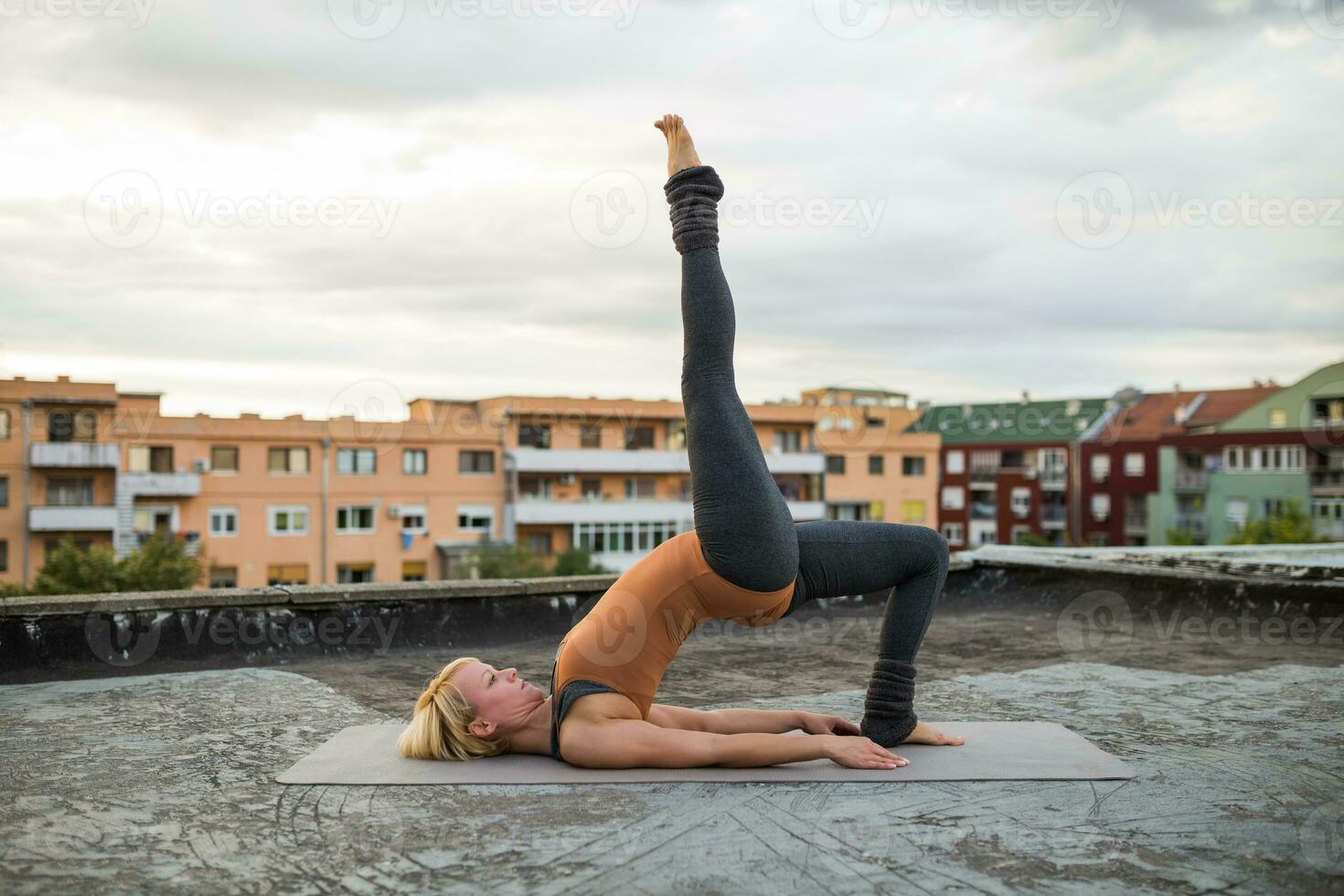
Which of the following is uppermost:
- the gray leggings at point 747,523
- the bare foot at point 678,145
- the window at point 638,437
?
the window at point 638,437

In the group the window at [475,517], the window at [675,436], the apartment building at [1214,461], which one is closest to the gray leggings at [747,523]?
the window at [475,517]

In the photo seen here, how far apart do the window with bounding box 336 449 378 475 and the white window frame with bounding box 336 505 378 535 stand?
1.19 m

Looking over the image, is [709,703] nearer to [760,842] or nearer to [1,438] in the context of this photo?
[760,842]

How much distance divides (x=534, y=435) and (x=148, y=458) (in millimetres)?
13919

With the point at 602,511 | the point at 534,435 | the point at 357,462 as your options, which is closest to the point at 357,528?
the point at 357,462

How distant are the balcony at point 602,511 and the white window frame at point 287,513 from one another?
7687 mm

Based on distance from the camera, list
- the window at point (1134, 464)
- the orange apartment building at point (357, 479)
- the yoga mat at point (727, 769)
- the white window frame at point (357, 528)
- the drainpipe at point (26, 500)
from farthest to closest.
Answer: the window at point (1134, 464) → the white window frame at point (357, 528) → the orange apartment building at point (357, 479) → the drainpipe at point (26, 500) → the yoga mat at point (727, 769)

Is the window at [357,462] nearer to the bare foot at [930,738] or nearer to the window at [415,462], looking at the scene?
the window at [415,462]

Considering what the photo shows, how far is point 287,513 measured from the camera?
3909cm

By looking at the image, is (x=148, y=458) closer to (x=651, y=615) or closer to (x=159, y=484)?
(x=159, y=484)

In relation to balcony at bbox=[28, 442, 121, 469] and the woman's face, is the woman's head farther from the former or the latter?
balcony at bbox=[28, 442, 121, 469]

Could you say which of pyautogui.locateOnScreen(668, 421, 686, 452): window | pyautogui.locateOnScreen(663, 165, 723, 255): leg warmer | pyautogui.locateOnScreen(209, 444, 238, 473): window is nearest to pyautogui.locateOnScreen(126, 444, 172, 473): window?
pyautogui.locateOnScreen(209, 444, 238, 473): window

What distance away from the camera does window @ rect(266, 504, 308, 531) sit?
→ 1529 inches

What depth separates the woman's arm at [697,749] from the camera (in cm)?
292
